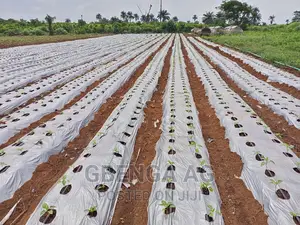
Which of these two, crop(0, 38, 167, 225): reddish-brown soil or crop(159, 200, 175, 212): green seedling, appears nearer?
crop(159, 200, 175, 212): green seedling

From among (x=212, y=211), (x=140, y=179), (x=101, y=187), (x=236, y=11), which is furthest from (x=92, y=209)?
(x=236, y=11)

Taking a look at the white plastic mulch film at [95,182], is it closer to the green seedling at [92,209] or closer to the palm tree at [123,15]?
the green seedling at [92,209]

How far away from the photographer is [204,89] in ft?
20.2

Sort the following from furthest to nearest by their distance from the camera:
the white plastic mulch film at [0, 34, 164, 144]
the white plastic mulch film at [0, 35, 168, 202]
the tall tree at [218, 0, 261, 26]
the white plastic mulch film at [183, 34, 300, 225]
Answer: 1. the tall tree at [218, 0, 261, 26]
2. the white plastic mulch film at [0, 34, 164, 144]
3. the white plastic mulch film at [0, 35, 168, 202]
4. the white plastic mulch film at [183, 34, 300, 225]

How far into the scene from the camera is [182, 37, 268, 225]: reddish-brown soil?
2.12 m

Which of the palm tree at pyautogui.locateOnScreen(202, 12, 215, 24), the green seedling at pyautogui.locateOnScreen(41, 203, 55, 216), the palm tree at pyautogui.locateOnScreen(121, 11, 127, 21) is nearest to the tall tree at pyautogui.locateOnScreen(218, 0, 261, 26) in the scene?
the palm tree at pyautogui.locateOnScreen(202, 12, 215, 24)

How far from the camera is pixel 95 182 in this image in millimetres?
2311

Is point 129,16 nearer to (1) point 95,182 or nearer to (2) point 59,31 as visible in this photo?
(2) point 59,31

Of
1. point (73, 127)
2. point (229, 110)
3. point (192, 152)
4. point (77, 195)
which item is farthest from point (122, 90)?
point (77, 195)

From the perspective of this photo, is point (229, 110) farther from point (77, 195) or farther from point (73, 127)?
point (77, 195)

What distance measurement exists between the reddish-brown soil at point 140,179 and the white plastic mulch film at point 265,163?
1203 millimetres

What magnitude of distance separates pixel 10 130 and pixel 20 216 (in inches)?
79.3

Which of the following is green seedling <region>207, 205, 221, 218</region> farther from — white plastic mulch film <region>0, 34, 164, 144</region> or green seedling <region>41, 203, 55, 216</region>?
white plastic mulch film <region>0, 34, 164, 144</region>

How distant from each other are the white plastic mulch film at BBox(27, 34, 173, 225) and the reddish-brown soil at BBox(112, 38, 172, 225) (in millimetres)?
98
